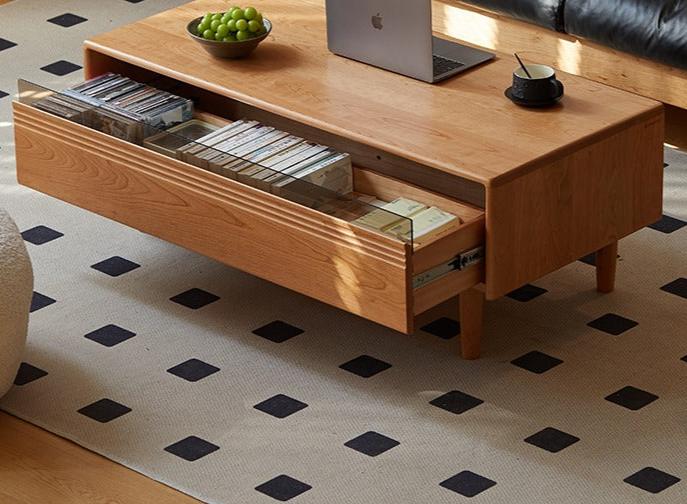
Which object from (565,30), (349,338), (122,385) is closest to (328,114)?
(349,338)

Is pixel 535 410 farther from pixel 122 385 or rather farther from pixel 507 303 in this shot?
pixel 122 385

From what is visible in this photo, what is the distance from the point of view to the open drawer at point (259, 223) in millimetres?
2863

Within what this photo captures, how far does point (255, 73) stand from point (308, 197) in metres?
0.43

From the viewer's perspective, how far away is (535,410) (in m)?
2.93

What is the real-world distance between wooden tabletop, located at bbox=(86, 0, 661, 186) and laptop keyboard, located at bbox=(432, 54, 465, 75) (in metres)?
0.04

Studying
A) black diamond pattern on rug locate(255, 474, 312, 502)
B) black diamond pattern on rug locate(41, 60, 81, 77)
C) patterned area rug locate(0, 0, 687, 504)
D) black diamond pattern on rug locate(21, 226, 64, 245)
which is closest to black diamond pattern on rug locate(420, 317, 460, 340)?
patterned area rug locate(0, 0, 687, 504)

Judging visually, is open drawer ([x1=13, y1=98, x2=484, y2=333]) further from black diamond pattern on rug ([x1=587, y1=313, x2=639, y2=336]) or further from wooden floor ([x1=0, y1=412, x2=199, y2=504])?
wooden floor ([x1=0, y1=412, x2=199, y2=504])

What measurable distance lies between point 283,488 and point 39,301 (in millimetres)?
816

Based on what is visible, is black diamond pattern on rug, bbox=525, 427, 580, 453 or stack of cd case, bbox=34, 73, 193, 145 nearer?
black diamond pattern on rug, bbox=525, 427, 580, 453

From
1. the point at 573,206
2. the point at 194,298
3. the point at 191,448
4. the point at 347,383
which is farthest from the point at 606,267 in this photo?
the point at 191,448

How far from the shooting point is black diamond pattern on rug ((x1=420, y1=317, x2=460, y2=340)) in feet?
10.4

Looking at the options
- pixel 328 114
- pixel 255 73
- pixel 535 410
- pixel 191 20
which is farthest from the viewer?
pixel 191 20

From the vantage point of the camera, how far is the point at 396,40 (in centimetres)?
327

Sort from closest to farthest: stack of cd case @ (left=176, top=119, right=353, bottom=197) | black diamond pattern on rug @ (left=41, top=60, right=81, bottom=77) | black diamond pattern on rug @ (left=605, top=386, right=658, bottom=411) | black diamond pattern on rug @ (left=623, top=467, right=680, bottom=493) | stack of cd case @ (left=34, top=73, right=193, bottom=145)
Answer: black diamond pattern on rug @ (left=623, top=467, right=680, bottom=493)
black diamond pattern on rug @ (left=605, top=386, right=658, bottom=411)
stack of cd case @ (left=176, top=119, right=353, bottom=197)
stack of cd case @ (left=34, top=73, right=193, bottom=145)
black diamond pattern on rug @ (left=41, top=60, right=81, bottom=77)
